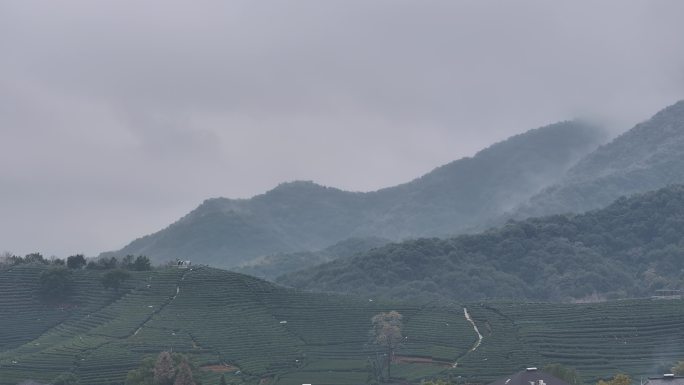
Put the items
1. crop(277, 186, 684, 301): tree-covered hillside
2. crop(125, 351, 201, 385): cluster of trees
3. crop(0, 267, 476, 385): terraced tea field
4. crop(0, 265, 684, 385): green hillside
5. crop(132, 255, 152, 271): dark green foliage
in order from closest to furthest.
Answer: crop(125, 351, 201, 385): cluster of trees
crop(0, 265, 684, 385): green hillside
crop(0, 267, 476, 385): terraced tea field
crop(132, 255, 152, 271): dark green foliage
crop(277, 186, 684, 301): tree-covered hillside

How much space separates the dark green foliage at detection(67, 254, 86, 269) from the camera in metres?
122

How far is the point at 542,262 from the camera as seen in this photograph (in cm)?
14800

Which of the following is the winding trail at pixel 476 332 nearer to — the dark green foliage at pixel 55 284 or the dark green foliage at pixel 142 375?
the dark green foliage at pixel 142 375

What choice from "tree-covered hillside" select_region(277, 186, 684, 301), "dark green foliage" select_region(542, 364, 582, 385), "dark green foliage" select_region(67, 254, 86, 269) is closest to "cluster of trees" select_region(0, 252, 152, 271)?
"dark green foliage" select_region(67, 254, 86, 269)

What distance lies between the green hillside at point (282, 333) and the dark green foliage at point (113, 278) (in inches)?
26.4

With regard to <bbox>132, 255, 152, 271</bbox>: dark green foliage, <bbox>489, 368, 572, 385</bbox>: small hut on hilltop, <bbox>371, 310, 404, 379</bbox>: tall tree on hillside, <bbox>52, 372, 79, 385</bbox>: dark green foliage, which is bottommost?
<bbox>489, 368, 572, 385</bbox>: small hut on hilltop

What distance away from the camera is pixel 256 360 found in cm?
9281

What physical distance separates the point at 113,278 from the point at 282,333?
1896 centimetres

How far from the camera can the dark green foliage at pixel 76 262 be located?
400ft

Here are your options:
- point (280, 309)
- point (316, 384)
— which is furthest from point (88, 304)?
point (316, 384)

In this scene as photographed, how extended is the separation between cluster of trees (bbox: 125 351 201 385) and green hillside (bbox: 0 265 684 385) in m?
3.92

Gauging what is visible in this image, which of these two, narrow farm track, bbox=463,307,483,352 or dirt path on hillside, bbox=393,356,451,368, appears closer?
dirt path on hillside, bbox=393,356,451,368

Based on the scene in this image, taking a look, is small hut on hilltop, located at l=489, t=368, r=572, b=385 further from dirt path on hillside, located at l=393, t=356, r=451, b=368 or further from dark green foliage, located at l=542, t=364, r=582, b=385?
dirt path on hillside, located at l=393, t=356, r=451, b=368

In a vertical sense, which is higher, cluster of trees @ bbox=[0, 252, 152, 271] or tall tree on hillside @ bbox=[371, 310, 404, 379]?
cluster of trees @ bbox=[0, 252, 152, 271]
